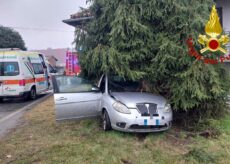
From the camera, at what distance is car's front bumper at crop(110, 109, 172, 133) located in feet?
17.8

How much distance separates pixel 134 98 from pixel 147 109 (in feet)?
1.52

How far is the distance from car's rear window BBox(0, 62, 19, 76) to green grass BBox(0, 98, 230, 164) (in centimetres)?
547

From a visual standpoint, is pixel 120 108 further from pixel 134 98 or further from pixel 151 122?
pixel 151 122

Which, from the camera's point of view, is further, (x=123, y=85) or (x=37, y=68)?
(x=37, y=68)

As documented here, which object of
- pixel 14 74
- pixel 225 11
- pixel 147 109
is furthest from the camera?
pixel 14 74

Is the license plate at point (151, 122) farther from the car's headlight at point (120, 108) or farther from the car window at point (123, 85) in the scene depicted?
the car window at point (123, 85)

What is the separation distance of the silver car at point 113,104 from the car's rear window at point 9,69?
5.65 metres

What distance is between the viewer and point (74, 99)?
6.44 metres

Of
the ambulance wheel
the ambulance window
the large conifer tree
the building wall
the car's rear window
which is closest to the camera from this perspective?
the large conifer tree

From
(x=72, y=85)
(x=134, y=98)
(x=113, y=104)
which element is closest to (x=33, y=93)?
(x=72, y=85)

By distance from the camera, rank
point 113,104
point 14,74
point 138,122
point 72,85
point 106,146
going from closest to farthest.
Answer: point 106,146, point 138,122, point 113,104, point 72,85, point 14,74

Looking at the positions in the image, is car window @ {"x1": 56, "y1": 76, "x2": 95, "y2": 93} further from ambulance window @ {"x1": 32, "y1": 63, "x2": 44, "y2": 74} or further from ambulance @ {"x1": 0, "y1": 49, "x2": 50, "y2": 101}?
ambulance window @ {"x1": 32, "y1": 63, "x2": 44, "y2": 74}

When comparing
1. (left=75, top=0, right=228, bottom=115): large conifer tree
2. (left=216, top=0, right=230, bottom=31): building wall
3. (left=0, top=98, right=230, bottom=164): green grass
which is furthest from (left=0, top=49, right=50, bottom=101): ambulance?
(left=216, top=0, right=230, bottom=31): building wall

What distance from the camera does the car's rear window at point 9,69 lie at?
37.8ft
